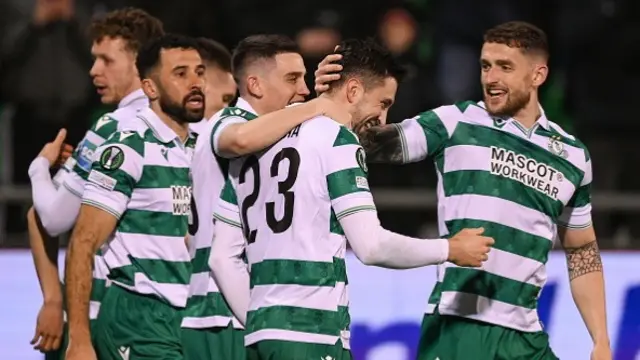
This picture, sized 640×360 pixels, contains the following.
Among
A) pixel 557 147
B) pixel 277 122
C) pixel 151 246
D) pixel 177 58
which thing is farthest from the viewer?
pixel 177 58

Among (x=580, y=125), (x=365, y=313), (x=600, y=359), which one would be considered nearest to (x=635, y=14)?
(x=580, y=125)

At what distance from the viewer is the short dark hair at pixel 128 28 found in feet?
28.2

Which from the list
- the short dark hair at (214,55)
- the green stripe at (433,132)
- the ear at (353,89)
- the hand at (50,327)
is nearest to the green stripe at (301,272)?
the ear at (353,89)

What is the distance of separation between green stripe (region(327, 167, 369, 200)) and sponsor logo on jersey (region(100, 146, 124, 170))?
1.75m

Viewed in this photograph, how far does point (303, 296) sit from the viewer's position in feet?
20.4

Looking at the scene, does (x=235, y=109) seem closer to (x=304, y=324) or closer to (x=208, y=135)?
(x=208, y=135)

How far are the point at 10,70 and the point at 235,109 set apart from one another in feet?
18.5

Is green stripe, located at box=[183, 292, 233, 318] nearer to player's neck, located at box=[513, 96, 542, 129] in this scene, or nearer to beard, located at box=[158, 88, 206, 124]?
beard, located at box=[158, 88, 206, 124]

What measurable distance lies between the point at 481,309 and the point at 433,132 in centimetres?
82

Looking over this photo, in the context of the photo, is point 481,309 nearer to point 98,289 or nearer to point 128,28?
point 98,289

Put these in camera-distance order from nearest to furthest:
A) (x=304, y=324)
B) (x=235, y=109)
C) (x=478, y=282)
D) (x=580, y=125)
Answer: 1. (x=304, y=324)
2. (x=235, y=109)
3. (x=478, y=282)
4. (x=580, y=125)

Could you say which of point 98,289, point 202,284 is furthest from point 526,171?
point 98,289

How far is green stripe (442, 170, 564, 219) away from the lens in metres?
7.39

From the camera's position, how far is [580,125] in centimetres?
1203
